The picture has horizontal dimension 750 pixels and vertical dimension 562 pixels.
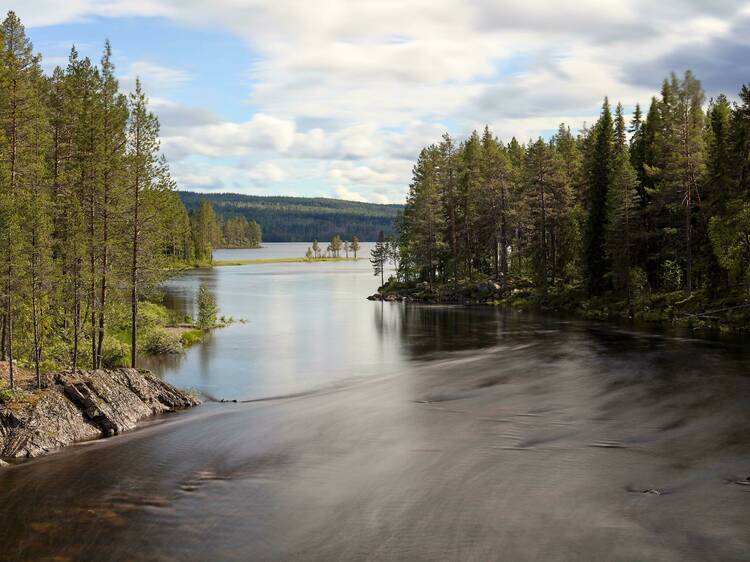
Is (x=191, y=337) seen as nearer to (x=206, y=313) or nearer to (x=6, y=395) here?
(x=206, y=313)

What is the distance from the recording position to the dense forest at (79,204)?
2814 centimetres

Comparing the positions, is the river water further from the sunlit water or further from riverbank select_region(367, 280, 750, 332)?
riverbank select_region(367, 280, 750, 332)

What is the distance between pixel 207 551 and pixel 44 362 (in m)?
19.6

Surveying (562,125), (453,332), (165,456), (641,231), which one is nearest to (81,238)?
(165,456)

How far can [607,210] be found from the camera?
59.6 m

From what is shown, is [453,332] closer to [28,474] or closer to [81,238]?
[81,238]

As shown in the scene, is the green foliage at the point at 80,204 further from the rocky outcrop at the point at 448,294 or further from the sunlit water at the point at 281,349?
the rocky outcrop at the point at 448,294

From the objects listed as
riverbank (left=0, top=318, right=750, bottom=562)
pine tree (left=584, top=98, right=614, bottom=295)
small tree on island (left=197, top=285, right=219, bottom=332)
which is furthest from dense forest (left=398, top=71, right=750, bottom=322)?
small tree on island (left=197, top=285, right=219, bottom=332)

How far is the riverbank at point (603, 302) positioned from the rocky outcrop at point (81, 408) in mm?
25711

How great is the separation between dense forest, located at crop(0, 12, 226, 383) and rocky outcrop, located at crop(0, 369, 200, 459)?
322 centimetres

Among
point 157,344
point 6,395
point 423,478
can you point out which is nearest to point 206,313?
point 157,344

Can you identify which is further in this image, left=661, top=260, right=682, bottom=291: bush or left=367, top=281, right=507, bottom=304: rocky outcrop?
left=367, top=281, right=507, bottom=304: rocky outcrop

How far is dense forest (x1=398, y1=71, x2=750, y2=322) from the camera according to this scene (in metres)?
47.8

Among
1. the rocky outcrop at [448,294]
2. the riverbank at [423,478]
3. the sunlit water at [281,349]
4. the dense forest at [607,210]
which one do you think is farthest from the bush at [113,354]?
the rocky outcrop at [448,294]
